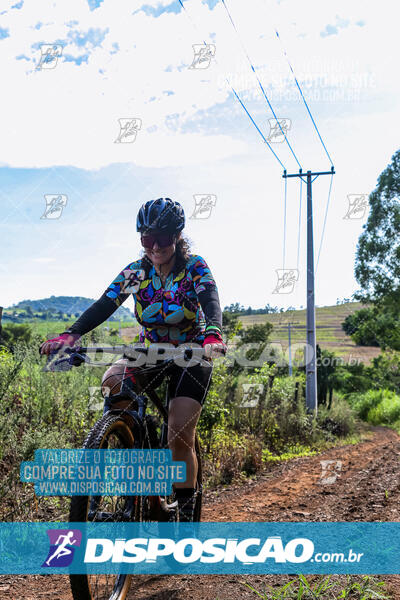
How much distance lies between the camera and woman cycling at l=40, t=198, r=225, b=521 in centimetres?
316

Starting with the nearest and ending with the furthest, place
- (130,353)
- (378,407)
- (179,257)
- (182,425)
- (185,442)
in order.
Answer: (130,353)
(182,425)
(185,442)
(179,257)
(378,407)

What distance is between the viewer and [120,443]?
9.58ft

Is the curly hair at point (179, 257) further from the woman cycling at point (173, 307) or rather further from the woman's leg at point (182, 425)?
the woman's leg at point (182, 425)

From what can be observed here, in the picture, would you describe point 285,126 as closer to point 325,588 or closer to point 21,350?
point 21,350

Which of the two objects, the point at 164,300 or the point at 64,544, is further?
the point at 164,300

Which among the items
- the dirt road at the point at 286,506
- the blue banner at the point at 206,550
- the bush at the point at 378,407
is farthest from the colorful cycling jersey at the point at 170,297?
the bush at the point at 378,407

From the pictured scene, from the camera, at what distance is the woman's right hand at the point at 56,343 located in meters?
2.96

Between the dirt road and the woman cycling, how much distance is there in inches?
18.7

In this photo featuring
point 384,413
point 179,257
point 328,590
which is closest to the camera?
point 328,590

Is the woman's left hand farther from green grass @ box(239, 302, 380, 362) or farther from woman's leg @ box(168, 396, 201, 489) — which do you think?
green grass @ box(239, 302, 380, 362)

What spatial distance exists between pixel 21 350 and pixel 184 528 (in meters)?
3.42

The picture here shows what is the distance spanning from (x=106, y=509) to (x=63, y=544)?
33cm

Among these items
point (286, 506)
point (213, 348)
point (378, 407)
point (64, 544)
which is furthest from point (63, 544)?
point (378, 407)

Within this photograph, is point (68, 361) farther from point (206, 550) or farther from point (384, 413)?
point (384, 413)
